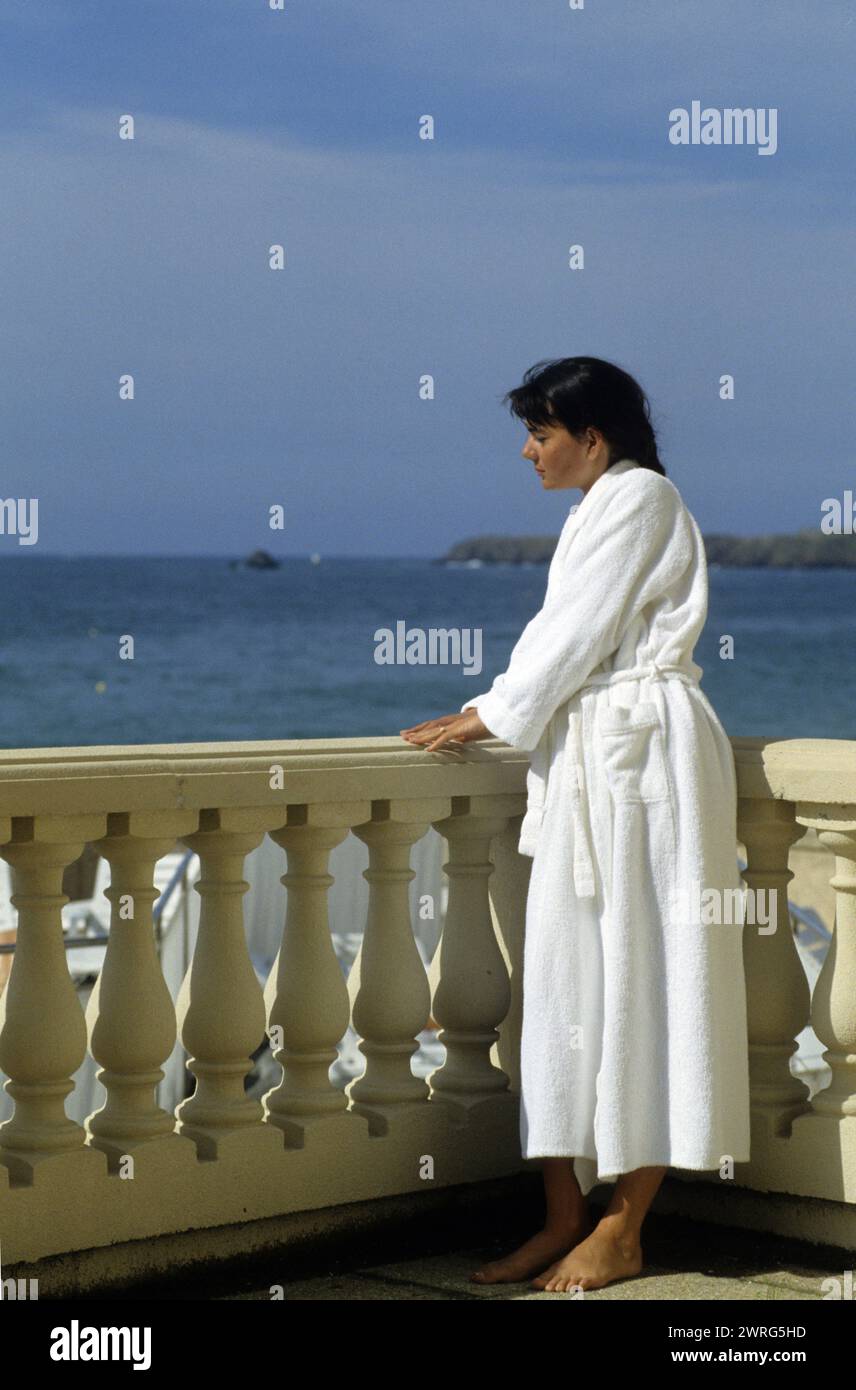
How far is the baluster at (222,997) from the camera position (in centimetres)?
379

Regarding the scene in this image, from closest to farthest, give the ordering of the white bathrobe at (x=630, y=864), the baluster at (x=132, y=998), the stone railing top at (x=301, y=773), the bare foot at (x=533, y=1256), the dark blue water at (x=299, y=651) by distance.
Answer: the stone railing top at (x=301, y=773) < the baluster at (x=132, y=998) < the white bathrobe at (x=630, y=864) < the bare foot at (x=533, y=1256) < the dark blue water at (x=299, y=651)

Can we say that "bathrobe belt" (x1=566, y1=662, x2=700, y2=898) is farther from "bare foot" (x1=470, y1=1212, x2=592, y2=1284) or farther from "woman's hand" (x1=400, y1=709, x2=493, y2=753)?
"bare foot" (x1=470, y1=1212, x2=592, y2=1284)

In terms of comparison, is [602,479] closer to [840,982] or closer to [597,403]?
[597,403]

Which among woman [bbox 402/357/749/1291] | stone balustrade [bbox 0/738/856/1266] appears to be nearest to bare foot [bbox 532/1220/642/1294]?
woman [bbox 402/357/749/1291]

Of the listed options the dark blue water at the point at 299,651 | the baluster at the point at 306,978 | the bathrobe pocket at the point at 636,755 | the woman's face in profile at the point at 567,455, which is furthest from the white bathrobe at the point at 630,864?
the dark blue water at the point at 299,651

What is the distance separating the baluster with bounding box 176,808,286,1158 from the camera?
3.79 m

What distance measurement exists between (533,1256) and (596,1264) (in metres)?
0.15

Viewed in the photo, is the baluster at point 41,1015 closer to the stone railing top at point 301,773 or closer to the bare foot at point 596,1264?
the stone railing top at point 301,773

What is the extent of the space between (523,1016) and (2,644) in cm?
5233

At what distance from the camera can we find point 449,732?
3.99 metres

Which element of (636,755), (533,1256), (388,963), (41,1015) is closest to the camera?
(41,1015)

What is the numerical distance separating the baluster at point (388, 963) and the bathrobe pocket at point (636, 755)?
46 cm

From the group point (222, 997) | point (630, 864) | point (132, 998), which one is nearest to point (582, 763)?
point (630, 864)

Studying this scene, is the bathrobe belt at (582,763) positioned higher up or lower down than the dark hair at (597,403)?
lower down
